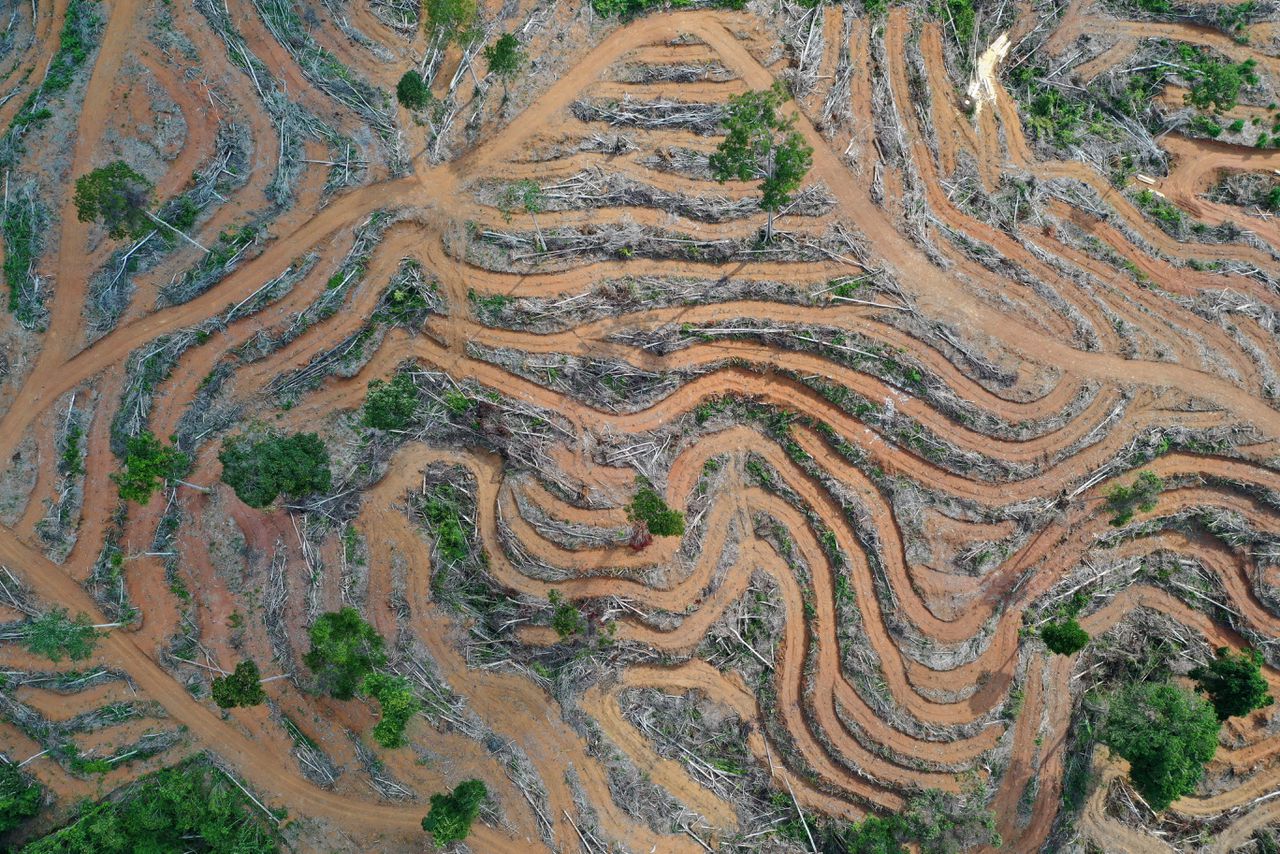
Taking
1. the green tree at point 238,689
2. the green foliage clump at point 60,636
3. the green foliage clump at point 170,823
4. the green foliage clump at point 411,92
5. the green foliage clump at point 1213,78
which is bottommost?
the green foliage clump at point 170,823

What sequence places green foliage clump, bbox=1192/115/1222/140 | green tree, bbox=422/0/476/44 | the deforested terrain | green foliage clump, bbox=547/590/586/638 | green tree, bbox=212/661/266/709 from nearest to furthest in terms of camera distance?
green tree, bbox=212/661/266/709, green foliage clump, bbox=547/590/586/638, the deforested terrain, green tree, bbox=422/0/476/44, green foliage clump, bbox=1192/115/1222/140

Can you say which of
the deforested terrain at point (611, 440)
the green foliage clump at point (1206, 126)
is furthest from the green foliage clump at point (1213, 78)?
the green foliage clump at point (1206, 126)

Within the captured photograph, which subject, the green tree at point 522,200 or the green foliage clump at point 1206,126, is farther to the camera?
the green foliage clump at point 1206,126

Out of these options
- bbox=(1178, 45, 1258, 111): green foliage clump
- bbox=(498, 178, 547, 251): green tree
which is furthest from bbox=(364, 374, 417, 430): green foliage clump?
bbox=(1178, 45, 1258, 111): green foliage clump

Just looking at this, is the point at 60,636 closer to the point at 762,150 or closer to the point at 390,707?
the point at 390,707

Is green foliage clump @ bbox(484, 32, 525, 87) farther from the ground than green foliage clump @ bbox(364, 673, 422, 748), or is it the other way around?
green foliage clump @ bbox(484, 32, 525, 87)

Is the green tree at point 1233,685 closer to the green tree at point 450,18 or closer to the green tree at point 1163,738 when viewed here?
the green tree at point 1163,738

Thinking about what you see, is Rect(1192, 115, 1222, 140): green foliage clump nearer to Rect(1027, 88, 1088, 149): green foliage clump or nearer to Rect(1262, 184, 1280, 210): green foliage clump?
Rect(1262, 184, 1280, 210): green foliage clump

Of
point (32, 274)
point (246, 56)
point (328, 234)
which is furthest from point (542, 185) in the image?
point (32, 274)
